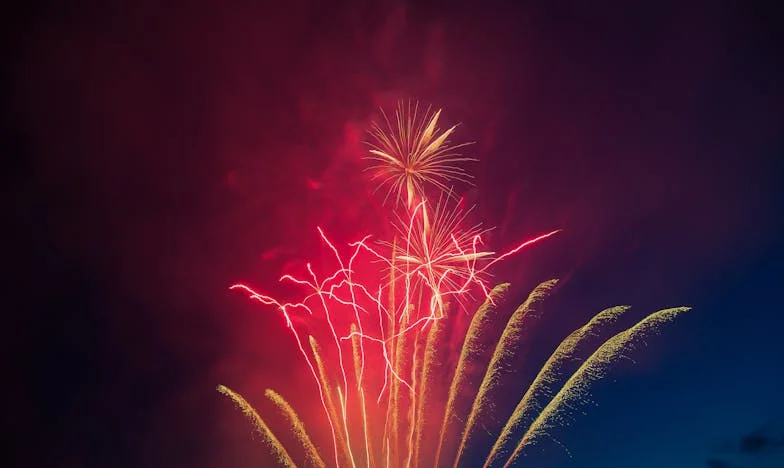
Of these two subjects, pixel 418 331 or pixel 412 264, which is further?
pixel 418 331

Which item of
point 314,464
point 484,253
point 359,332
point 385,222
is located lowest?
point 314,464

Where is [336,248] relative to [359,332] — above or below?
above

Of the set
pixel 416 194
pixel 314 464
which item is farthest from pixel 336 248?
pixel 314 464

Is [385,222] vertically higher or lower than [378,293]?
higher

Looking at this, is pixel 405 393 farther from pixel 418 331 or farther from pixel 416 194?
pixel 416 194

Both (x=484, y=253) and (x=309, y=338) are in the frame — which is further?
(x=309, y=338)

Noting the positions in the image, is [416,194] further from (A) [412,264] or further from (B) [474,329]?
(B) [474,329]

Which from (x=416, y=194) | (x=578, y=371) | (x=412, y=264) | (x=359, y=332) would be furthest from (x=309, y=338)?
(x=578, y=371)

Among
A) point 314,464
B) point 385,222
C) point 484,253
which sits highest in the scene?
Answer: point 385,222
